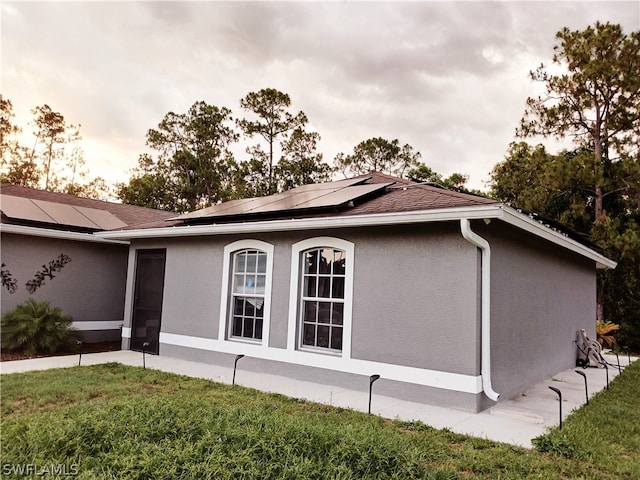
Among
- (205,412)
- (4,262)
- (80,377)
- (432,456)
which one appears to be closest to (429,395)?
(432,456)

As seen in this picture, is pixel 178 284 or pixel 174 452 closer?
pixel 174 452

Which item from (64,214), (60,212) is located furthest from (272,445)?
(60,212)

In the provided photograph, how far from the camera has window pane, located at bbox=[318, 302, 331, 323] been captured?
22.1 ft

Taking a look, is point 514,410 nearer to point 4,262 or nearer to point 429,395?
point 429,395

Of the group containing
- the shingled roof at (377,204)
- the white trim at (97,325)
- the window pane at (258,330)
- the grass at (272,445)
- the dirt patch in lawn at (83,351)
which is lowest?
the dirt patch in lawn at (83,351)

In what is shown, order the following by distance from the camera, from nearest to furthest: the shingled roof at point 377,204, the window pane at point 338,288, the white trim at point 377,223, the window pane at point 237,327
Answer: the white trim at point 377,223 < the shingled roof at point 377,204 < the window pane at point 338,288 < the window pane at point 237,327

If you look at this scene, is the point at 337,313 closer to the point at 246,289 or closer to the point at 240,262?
the point at 246,289

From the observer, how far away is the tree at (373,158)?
26.0 m

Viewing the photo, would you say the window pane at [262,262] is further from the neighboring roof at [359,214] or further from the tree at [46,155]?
the tree at [46,155]

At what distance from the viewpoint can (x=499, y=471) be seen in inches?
137

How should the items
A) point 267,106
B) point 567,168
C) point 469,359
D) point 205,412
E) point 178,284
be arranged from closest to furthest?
point 205,412 < point 469,359 < point 178,284 < point 567,168 < point 267,106

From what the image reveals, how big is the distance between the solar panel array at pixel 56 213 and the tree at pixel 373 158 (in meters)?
16.6

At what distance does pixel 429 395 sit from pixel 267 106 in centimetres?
2114

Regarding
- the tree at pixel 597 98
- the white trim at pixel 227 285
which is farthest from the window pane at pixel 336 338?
the tree at pixel 597 98
